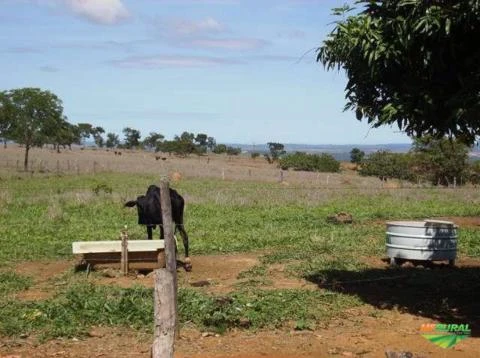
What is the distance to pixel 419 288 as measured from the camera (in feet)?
30.9

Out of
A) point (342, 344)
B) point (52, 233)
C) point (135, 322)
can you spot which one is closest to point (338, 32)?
point (342, 344)

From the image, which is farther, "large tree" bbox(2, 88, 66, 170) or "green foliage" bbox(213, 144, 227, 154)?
"green foliage" bbox(213, 144, 227, 154)

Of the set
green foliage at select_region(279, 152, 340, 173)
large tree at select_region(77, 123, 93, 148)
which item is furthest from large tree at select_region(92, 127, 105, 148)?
green foliage at select_region(279, 152, 340, 173)

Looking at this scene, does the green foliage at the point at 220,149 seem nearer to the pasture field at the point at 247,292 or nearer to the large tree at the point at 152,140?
the large tree at the point at 152,140

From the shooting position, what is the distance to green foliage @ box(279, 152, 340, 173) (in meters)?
61.2

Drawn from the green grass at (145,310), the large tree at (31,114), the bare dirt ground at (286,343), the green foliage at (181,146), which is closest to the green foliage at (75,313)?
the green grass at (145,310)

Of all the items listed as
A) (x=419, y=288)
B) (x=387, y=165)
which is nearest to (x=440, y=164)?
(x=387, y=165)

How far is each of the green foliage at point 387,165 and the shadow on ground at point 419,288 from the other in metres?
35.9

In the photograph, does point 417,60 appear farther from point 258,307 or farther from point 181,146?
point 181,146

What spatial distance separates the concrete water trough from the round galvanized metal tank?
392 cm

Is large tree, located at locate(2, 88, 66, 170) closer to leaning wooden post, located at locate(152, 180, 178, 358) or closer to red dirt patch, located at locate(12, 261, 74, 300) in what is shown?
red dirt patch, located at locate(12, 261, 74, 300)

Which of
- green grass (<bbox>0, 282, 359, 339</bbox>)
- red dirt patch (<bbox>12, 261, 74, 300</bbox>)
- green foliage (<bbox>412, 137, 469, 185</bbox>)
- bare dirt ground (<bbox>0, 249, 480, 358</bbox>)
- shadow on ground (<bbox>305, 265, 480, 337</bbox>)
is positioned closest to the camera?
bare dirt ground (<bbox>0, 249, 480, 358</bbox>)

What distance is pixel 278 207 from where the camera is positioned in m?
19.8

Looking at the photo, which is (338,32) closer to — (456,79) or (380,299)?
(456,79)
